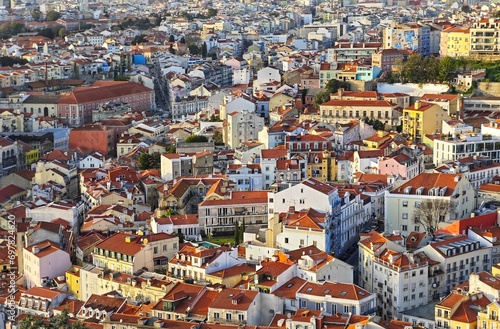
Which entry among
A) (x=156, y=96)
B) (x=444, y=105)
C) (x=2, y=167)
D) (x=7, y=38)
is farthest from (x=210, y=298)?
(x=7, y=38)

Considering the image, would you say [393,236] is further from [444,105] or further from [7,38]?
[7,38]

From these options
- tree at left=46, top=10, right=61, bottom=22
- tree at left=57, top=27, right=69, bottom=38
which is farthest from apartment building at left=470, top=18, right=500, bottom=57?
tree at left=46, top=10, right=61, bottom=22

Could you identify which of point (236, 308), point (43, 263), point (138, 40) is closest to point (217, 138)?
point (43, 263)

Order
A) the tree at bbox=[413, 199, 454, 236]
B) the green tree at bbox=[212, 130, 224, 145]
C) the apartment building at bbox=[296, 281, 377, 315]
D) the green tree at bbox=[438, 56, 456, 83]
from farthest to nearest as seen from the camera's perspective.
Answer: the green tree at bbox=[438, 56, 456, 83] < the green tree at bbox=[212, 130, 224, 145] < the tree at bbox=[413, 199, 454, 236] < the apartment building at bbox=[296, 281, 377, 315]

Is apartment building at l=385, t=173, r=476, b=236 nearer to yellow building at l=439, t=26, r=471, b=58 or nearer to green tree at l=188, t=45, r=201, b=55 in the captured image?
yellow building at l=439, t=26, r=471, b=58

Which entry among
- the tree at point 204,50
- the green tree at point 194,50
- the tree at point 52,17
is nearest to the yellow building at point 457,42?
the tree at point 204,50

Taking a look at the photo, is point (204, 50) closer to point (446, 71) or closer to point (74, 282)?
point (446, 71)
